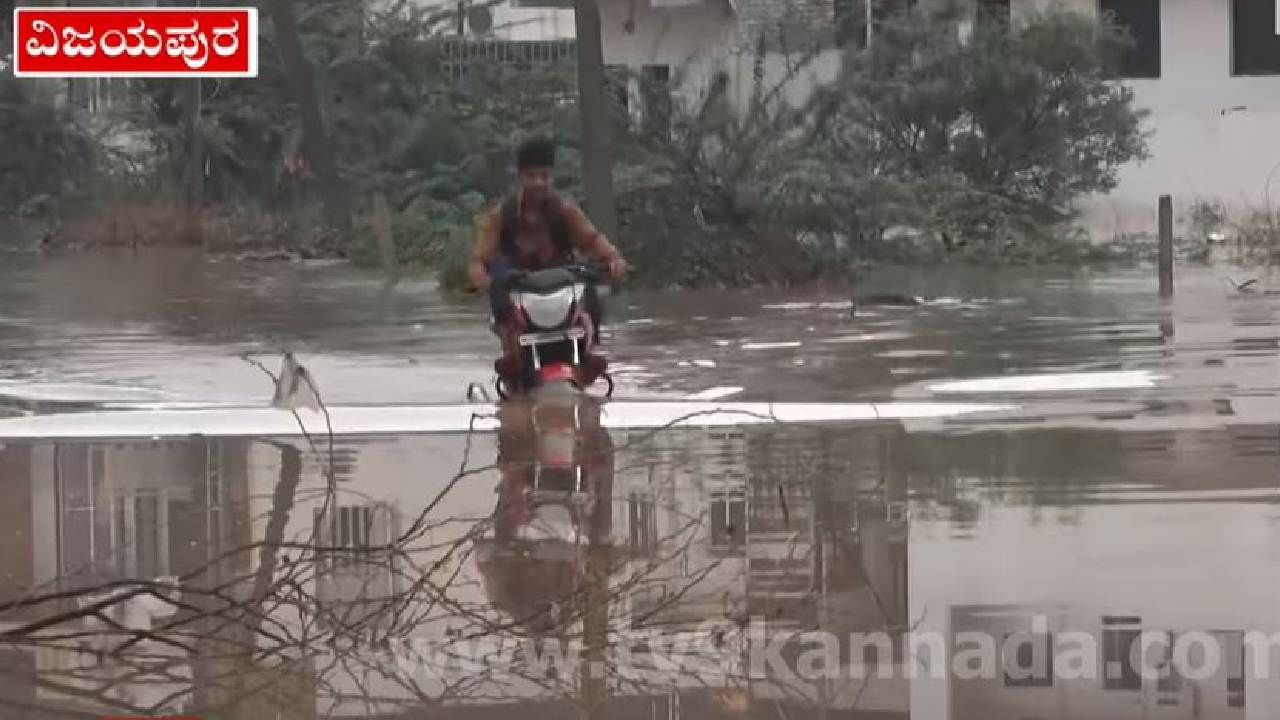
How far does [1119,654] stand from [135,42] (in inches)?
1049

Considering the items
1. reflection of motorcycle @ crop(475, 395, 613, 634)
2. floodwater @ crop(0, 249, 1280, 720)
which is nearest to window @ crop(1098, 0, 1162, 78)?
floodwater @ crop(0, 249, 1280, 720)

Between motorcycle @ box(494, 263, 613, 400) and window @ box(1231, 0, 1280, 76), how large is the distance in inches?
875

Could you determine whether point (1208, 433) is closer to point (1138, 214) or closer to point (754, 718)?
point (754, 718)

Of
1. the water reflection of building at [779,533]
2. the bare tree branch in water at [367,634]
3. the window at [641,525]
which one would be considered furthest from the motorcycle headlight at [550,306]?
the bare tree branch in water at [367,634]

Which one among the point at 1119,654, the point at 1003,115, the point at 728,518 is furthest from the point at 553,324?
the point at 1003,115

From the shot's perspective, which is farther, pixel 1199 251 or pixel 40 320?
pixel 1199 251

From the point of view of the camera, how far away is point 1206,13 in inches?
1304

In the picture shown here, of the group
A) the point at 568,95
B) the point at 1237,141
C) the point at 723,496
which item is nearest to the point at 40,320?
the point at 568,95

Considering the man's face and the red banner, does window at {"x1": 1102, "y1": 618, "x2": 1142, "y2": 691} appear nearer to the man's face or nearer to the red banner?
the man's face

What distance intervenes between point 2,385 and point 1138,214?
18751mm

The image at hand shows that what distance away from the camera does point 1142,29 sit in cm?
3328

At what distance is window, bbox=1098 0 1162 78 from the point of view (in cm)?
3316

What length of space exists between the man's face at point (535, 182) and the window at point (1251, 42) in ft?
73.0

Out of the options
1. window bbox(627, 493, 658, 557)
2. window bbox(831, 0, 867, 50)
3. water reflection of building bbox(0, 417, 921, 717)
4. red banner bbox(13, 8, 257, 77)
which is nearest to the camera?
water reflection of building bbox(0, 417, 921, 717)
